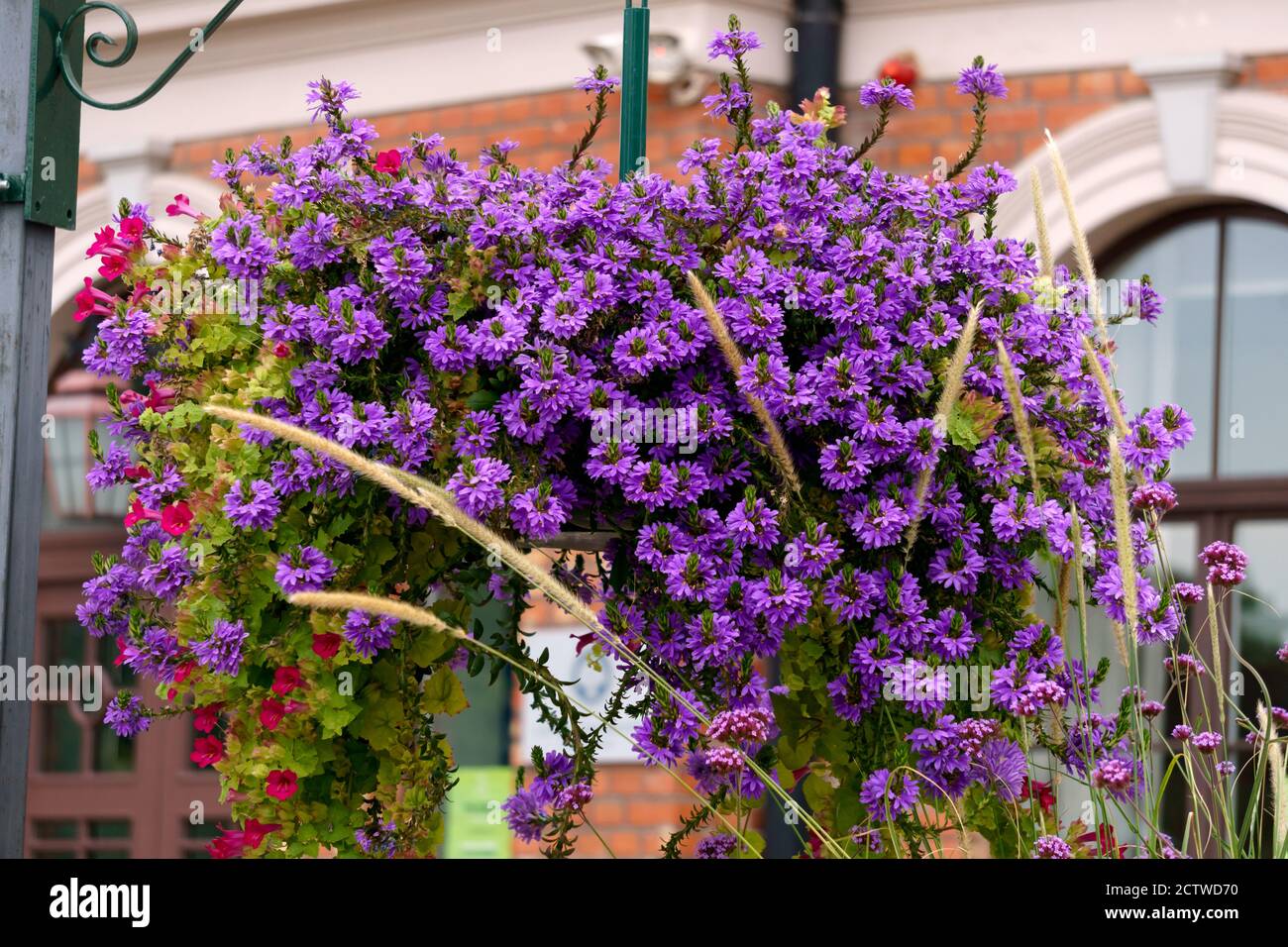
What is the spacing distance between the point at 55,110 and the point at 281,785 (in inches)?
39.4

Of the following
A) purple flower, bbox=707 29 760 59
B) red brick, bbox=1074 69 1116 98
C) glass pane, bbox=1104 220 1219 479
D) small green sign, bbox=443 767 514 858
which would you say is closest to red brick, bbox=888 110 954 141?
red brick, bbox=1074 69 1116 98

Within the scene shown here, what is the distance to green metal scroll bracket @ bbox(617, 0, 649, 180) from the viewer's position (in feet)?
8.02

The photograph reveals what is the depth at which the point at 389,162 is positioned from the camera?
2.27 metres

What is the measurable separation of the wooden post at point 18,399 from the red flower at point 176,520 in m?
0.31

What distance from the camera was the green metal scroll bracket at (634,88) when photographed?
245 cm

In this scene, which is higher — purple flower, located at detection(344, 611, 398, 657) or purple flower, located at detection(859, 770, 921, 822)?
purple flower, located at detection(344, 611, 398, 657)

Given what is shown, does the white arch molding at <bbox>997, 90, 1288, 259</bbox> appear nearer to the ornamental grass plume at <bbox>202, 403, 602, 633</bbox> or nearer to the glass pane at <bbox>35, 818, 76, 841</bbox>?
the ornamental grass plume at <bbox>202, 403, 602, 633</bbox>

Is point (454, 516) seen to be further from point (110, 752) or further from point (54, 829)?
point (54, 829)

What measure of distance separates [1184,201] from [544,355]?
373cm

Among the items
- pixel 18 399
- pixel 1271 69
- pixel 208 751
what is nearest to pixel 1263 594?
pixel 1271 69

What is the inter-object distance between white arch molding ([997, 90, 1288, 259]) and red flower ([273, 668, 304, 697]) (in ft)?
11.4
